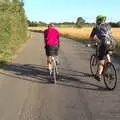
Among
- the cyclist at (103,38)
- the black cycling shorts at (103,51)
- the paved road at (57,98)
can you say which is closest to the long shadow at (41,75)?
the paved road at (57,98)

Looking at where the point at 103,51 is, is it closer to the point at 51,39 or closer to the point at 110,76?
the point at 110,76

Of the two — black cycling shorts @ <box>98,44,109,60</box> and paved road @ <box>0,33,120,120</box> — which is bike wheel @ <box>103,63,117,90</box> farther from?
black cycling shorts @ <box>98,44,109,60</box>

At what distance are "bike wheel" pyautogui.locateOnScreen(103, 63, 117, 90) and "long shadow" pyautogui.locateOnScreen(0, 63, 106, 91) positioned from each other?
0.66 ft

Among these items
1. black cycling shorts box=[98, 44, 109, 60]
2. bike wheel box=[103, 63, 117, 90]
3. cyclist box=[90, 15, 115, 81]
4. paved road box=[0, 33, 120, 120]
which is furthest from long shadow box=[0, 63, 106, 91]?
black cycling shorts box=[98, 44, 109, 60]

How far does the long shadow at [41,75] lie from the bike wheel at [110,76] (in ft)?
0.66

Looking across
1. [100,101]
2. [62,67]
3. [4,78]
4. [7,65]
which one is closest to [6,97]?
[100,101]

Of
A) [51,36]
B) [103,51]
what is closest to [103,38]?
[103,51]

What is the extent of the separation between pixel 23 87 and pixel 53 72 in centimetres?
127

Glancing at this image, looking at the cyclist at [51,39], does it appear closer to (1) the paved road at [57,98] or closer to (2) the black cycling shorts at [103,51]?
(1) the paved road at [57,98]

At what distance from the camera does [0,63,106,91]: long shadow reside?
1162 cm

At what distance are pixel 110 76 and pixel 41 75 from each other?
11.7 feet

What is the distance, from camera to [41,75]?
13.6 meters

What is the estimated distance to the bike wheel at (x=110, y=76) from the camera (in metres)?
10.3

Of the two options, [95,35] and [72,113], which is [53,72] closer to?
[95,35]
